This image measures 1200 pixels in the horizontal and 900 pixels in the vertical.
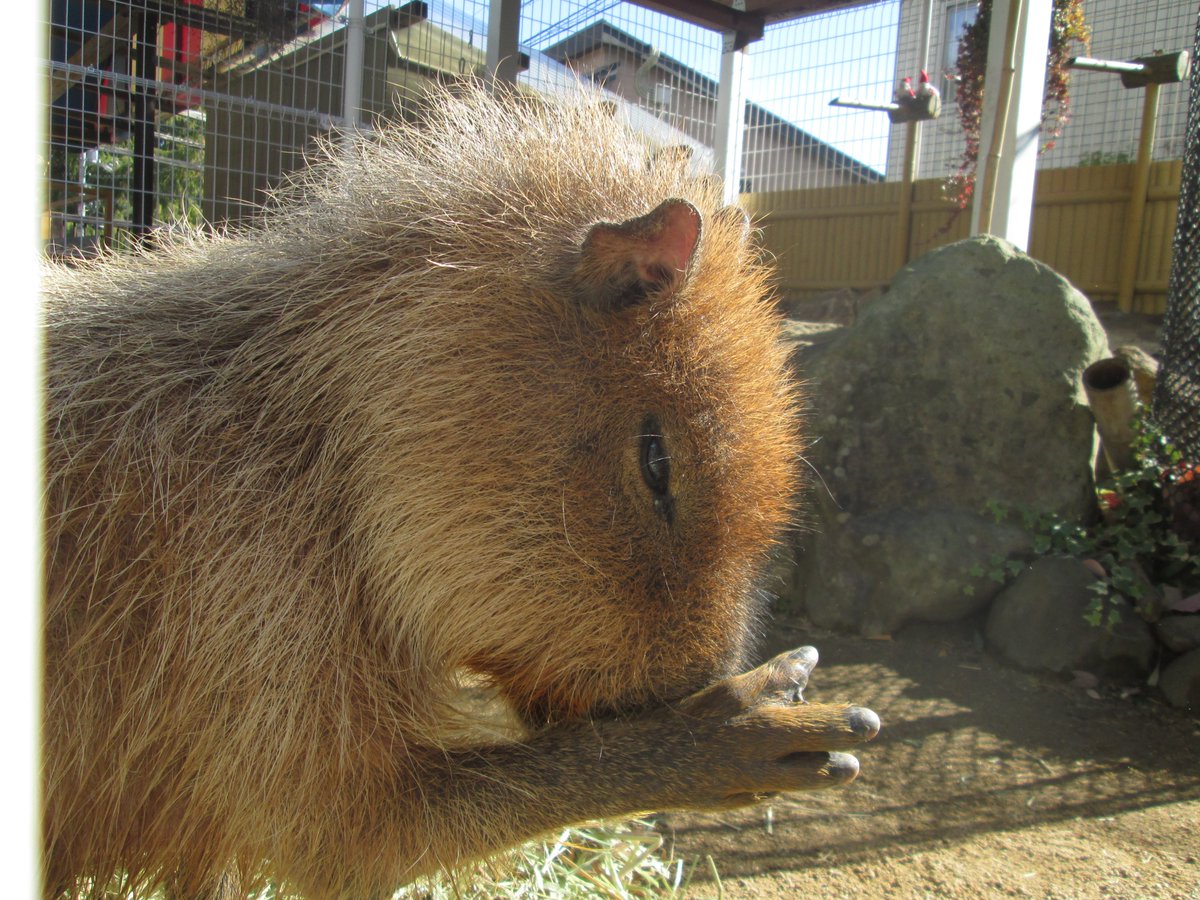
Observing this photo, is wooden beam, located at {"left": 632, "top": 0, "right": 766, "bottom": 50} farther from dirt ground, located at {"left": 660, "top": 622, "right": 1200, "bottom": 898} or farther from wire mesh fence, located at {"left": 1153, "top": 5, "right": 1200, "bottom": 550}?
dirt ground, located at {"left": 660, "top": 622, "right": 1200, "bottom": 898}

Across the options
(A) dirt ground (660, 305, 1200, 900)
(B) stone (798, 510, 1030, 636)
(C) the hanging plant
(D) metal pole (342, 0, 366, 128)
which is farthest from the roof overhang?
(A) dirt ground (660, 305, 1200, 900)

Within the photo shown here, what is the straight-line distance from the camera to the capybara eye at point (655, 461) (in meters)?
1.88

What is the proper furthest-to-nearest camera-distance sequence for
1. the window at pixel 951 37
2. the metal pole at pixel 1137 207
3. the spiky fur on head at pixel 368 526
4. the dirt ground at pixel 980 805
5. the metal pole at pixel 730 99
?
the window at pixel 951 37 < the metal pole at pixel 1137 207 < the metal pole at pixel 730 99 < the dirt ground at pixel 980 805 < the spiky fur on head at pixel 368 526

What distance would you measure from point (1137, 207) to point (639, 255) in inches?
390

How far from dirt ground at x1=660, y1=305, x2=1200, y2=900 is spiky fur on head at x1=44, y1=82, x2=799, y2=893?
152 centimetres

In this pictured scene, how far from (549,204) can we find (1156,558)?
13.6ft

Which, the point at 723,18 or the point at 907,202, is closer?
the point at 723,18

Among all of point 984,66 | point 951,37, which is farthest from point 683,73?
point 951,37

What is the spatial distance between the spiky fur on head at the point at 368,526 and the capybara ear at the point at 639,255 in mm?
35

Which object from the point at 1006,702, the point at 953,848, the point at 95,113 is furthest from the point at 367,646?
the point at 95,113

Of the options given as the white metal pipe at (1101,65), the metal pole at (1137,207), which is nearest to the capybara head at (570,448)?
the white metal pipe at (1101,65)

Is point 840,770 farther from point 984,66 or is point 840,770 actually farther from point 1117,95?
point 1117,95

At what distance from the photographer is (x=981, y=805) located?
335 cm

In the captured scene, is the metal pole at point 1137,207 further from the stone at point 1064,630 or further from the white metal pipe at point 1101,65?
the stone at point 1064,630
